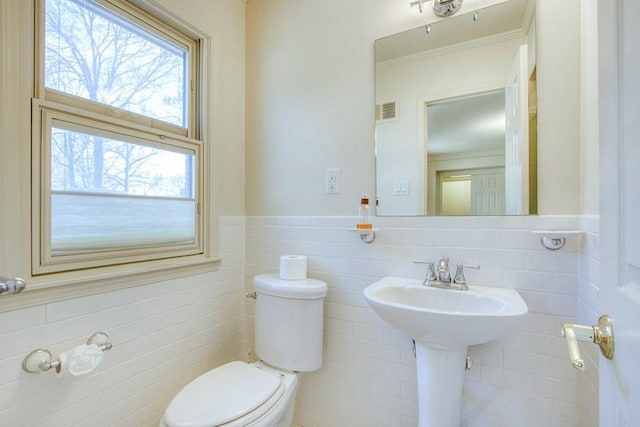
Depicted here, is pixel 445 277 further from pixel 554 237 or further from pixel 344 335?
pixel 344 335

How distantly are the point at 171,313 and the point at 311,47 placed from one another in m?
1.52

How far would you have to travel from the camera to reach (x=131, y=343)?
49.1 inches

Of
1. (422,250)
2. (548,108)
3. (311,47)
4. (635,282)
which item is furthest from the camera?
(311,47)

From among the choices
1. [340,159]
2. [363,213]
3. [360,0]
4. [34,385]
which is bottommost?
[34,385]

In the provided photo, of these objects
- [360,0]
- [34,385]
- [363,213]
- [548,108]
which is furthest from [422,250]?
[34,385]

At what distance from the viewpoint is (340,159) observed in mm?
1524

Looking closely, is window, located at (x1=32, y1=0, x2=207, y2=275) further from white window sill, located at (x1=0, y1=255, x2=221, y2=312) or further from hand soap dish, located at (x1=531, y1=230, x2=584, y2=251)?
hand soap dish, located at (x1=531, y1=230, x2=584, y2=251)

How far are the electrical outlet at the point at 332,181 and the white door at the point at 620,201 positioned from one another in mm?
1088

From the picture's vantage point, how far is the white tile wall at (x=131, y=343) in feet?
3.16

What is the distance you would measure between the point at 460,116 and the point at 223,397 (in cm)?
149

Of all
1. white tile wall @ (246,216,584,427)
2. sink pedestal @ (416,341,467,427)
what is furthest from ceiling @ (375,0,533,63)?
sink pedestal @ (416,341,467,427)

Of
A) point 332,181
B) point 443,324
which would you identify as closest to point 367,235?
point 332,181

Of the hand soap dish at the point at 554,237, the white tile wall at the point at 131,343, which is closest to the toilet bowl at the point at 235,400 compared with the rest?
the white tile wall at the point at 131,343

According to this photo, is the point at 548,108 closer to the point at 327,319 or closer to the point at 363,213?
the point at 363,213
